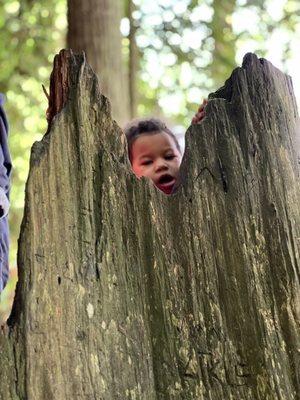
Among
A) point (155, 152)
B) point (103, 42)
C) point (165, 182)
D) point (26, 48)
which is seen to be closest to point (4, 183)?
point (165, 182)

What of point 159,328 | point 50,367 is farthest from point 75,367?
point 159,328

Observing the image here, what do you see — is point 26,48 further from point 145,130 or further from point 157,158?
point 157,158

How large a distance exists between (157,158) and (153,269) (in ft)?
3.87

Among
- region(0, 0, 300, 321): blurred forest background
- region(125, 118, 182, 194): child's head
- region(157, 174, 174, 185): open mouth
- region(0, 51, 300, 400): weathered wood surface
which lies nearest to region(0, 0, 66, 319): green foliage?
region(0, 0, 300, 321): blurred forest background

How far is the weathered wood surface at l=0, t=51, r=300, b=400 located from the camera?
1.47 metres

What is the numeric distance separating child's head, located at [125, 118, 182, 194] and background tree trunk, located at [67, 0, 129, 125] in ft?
5.00

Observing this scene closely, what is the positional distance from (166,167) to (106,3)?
2496mm

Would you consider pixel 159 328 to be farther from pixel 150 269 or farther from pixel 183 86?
pixel 183 86

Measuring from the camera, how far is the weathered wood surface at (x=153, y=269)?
4.81 feet

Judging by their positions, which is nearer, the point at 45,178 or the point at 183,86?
the point at 45,178

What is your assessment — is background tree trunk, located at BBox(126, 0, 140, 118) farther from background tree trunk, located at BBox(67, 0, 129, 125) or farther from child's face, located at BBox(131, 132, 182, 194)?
child's face, located at BBox(131, 132, 182, 194)

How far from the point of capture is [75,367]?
57.0 inches

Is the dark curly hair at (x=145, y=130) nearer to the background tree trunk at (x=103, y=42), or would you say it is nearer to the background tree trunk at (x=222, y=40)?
the background tree trunk at (x=103, y=42)

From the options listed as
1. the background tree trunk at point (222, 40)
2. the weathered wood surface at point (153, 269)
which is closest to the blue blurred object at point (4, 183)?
the weathered wood surface at point (153, 269)
